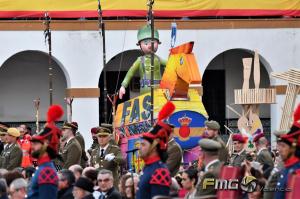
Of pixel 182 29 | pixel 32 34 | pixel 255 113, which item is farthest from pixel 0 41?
pixel 255 113

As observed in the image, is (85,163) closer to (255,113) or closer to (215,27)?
(255,113)

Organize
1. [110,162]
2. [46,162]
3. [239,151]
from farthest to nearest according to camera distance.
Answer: [239,151] < [110,162] < [46,162]

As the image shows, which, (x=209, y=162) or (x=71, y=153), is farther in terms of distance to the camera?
(x=71, y=153)

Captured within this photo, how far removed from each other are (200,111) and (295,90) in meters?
4.72

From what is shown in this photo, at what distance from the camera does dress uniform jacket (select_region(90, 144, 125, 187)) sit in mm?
18625

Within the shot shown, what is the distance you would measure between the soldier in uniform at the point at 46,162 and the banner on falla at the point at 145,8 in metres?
18.7

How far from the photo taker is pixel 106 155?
18750 mm

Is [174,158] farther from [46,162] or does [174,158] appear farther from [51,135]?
[46,162]

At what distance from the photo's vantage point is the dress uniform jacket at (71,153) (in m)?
19.3

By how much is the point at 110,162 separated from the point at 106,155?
0.56ft

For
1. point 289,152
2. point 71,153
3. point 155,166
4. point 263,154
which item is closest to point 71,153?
point 71,153

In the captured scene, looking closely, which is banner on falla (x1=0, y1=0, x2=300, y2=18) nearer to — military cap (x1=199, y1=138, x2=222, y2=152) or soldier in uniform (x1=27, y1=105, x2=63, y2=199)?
soldier in uniform (x1=27, y1=105, x2=63, y2=199)

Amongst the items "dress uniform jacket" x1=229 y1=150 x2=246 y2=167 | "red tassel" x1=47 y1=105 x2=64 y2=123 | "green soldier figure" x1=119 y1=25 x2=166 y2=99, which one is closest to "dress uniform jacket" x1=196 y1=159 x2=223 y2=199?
"red tassel" x1=47 y1=105 x2=64 y2=123

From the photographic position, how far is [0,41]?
3291 centimetres
